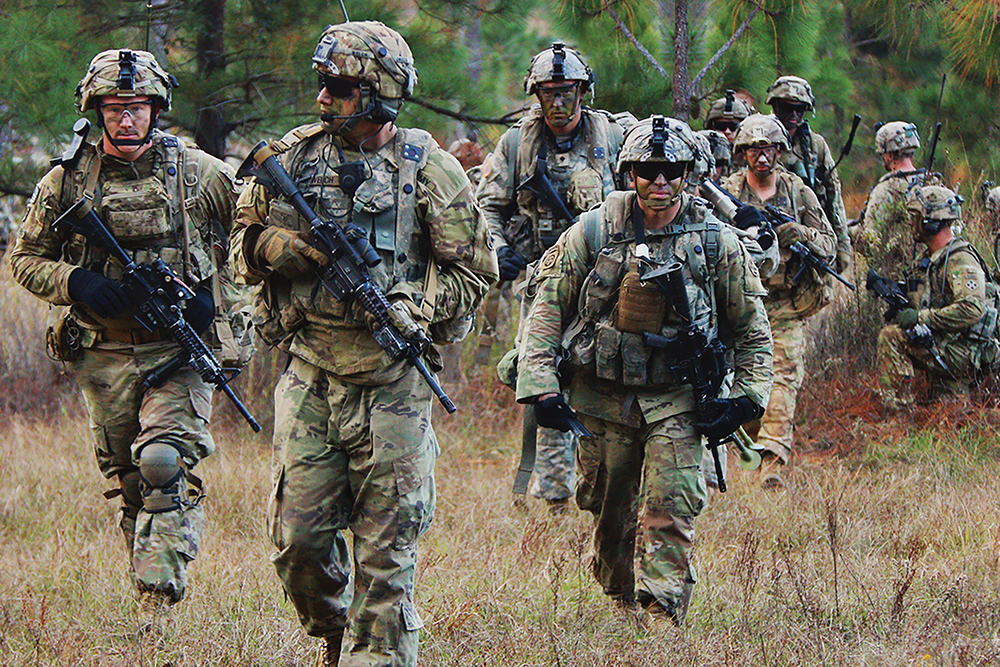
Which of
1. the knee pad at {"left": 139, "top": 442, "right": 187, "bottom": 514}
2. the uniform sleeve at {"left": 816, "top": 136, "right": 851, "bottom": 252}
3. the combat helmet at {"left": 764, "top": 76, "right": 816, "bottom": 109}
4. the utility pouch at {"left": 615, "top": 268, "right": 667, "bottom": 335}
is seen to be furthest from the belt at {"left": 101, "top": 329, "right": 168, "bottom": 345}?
the uniform sleeve at {"left": 816, "top": 136, "right": 851, "bottom": 252}

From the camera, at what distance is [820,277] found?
7.66m

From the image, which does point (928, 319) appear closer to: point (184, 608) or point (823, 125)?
point (823, 125)

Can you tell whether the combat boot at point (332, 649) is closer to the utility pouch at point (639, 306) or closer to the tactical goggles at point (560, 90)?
the utility pouch at point (639, 306)

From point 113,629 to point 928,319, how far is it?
5.67 metres

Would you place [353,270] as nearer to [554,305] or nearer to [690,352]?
[554,305]

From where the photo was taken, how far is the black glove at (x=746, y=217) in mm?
5723

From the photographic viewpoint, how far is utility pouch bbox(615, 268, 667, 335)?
15.0ft

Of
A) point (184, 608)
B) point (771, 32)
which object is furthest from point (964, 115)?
point (184, 608)

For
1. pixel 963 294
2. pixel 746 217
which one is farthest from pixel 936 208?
pixel 746 217

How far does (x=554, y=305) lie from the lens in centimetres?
472

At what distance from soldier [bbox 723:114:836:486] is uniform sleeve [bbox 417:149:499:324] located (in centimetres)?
364

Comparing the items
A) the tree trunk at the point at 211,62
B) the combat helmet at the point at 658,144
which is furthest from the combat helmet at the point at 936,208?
the tree trunk at the point at 211,62

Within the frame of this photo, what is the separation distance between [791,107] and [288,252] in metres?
5.13

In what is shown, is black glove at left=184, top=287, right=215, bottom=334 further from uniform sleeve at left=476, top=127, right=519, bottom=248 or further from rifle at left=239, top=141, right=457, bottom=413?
uniform sleeve at left=476, top=127, right=519, bottom=248
